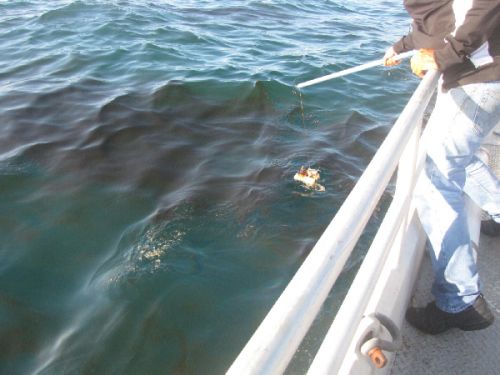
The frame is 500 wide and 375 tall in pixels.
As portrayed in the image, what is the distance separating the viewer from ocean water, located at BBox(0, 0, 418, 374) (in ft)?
10.9

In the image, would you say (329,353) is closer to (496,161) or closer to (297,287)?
(297,287)

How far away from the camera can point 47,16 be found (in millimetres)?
11367

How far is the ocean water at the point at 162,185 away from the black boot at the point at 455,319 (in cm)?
110

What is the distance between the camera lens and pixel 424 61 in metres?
2.45

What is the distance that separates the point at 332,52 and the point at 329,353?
9693mm

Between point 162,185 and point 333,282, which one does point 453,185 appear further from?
point 162,185

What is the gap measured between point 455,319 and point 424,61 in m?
1.49

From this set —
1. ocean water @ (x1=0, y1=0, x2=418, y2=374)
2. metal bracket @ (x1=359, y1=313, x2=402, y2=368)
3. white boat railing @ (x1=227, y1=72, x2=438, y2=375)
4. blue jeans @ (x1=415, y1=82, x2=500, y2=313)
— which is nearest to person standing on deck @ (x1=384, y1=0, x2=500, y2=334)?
blue jeans @ (x1=415, y1=82, x2=500, y2=313)

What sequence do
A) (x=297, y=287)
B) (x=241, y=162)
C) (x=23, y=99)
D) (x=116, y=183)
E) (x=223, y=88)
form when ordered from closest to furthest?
(x=297, y=287) → (x=116, y=183) → (x=241, y=162) → (x=23, y=99) → (x=223, y=88)

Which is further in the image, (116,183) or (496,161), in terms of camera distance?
(116,183)

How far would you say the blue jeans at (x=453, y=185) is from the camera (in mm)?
2252

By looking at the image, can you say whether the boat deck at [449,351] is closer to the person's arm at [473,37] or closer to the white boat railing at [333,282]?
the white boat railing at [333,282]

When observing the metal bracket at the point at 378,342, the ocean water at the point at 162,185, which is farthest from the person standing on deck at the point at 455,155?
the ocean water at the point at 162,185

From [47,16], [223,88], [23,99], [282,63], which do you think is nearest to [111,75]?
[23,99]
